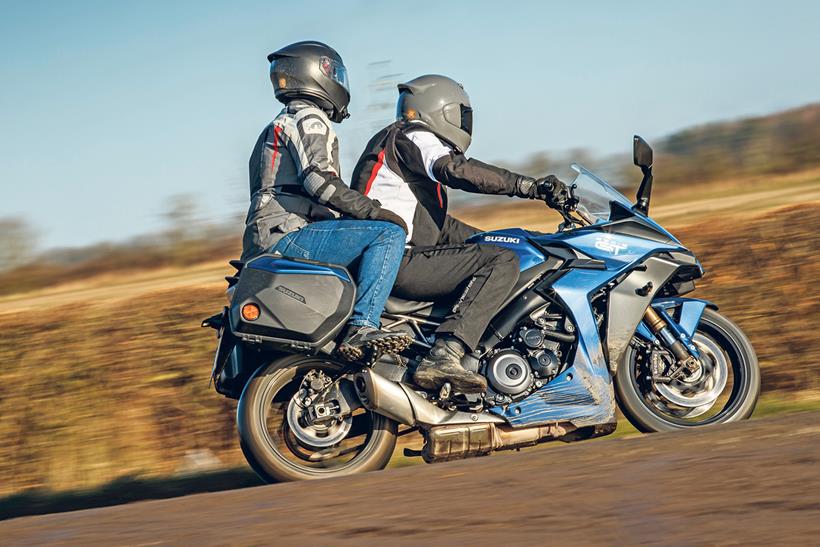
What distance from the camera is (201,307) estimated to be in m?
8.48

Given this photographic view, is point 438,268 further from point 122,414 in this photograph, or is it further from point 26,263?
point 26,263

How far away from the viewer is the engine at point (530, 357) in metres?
5.31

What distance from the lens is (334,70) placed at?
557cm

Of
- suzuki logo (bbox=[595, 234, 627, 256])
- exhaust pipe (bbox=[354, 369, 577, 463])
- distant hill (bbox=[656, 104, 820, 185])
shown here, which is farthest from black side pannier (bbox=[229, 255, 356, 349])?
distant hill (bbox=[656, 104, 820, 185])

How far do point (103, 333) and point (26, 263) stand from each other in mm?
7357

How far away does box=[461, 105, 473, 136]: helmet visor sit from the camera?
5758 millimetres

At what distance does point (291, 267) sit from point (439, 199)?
3.24 ft

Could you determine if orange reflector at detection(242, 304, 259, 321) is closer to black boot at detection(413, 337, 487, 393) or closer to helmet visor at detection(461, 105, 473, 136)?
black boot at detection(413, 337, 487, 393)

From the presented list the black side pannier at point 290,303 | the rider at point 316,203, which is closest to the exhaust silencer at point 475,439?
the rider at point 316,203

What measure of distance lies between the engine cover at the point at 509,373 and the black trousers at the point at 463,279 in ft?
0.55

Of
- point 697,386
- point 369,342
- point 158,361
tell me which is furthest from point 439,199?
point 158,361

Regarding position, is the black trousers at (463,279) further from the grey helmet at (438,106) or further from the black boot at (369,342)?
the grey helmet at (438,106)

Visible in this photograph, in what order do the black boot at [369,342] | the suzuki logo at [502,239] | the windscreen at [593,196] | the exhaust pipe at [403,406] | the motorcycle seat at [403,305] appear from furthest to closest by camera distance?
the windscreen at [593,196], the suzuki logo at [502,239], the motorcycle seat at [403,305], the exhaust pipe at [403,406], the black boot at [369,342]

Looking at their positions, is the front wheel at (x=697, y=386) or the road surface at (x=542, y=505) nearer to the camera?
the road surface at (x=542, y=505)
